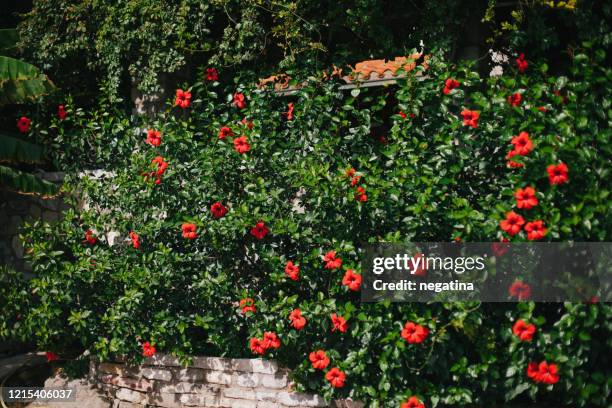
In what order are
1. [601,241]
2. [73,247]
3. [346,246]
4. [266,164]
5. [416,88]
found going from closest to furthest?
[601,241] < [346,246] < [416,88] < [266,164] < [73,247]

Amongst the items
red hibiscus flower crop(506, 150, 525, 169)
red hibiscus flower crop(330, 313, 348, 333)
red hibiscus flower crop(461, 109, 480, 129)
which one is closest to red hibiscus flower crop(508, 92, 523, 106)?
red hibiscus flower crop(461, 109, 480, 129)

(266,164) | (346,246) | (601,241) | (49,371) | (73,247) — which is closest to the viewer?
(601,241)

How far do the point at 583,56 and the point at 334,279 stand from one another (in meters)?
2.63

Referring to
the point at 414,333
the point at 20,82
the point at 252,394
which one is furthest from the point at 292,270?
the point at 20,82

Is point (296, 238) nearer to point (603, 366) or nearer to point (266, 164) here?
point (266, 164)

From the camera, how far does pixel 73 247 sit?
6773mm

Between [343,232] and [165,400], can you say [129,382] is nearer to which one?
[165,400]

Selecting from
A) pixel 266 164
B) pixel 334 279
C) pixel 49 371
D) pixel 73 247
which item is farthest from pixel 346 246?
pixel 49 371

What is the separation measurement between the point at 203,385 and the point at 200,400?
14cm

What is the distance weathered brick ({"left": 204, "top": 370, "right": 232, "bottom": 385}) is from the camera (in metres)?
6.25

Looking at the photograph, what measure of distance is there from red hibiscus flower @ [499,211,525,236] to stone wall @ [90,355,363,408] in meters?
2.03

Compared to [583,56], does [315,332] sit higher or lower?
lower

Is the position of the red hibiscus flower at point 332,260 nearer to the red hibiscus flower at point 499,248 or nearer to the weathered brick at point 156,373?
the red hibiscus flower at point 499,248

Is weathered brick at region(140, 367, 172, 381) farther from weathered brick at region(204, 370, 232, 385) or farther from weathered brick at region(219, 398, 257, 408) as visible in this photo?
weathered brick at region(219, 398, 257, 408)
